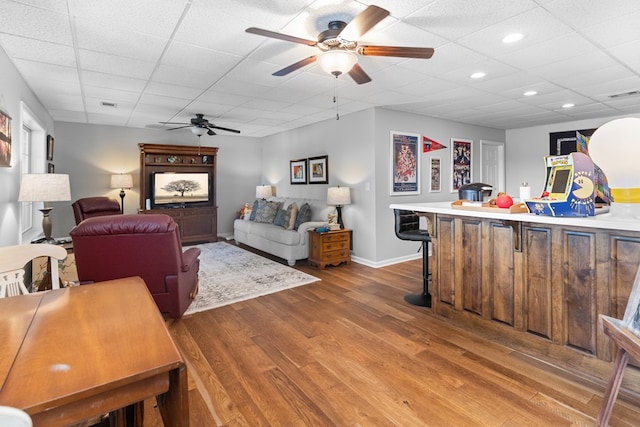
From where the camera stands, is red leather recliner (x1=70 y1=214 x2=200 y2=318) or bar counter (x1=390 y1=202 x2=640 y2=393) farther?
red leather recliner (x1=70 y1=214 x2=200 y2=318)

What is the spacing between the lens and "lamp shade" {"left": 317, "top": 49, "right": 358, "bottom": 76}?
2477mm

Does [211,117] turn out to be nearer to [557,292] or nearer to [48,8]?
[48,8]

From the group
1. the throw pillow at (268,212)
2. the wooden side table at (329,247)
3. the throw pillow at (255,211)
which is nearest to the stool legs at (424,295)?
the wooden side table at (329,247)

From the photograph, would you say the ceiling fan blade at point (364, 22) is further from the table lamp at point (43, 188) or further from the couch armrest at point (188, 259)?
the table lamp at point (43, 188)

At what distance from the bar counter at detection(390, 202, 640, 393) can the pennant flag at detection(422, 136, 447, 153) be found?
2908 mm

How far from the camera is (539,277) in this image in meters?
2.41

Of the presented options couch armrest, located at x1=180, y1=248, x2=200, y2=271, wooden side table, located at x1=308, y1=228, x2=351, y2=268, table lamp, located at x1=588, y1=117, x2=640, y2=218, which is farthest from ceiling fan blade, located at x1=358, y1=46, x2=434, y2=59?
wooden side table, located at x1=308, y1=228, x2=351, y2=268

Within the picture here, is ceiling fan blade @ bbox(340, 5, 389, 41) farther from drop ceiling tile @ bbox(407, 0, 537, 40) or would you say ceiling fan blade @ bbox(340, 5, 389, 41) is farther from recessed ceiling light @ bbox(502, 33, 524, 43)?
recessed ceiling light @ bbox(502, 33, 524, 43)

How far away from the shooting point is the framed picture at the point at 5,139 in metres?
2.68

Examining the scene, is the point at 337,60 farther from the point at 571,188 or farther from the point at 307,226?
the point at 307,226

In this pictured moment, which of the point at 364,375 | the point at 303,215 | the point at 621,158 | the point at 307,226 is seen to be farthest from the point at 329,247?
the point at 621,158

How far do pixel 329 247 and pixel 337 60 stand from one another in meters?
3.08

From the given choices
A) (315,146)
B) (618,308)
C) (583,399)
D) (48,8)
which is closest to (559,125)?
(315,146)

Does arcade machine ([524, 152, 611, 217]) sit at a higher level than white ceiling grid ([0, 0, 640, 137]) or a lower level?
lower
